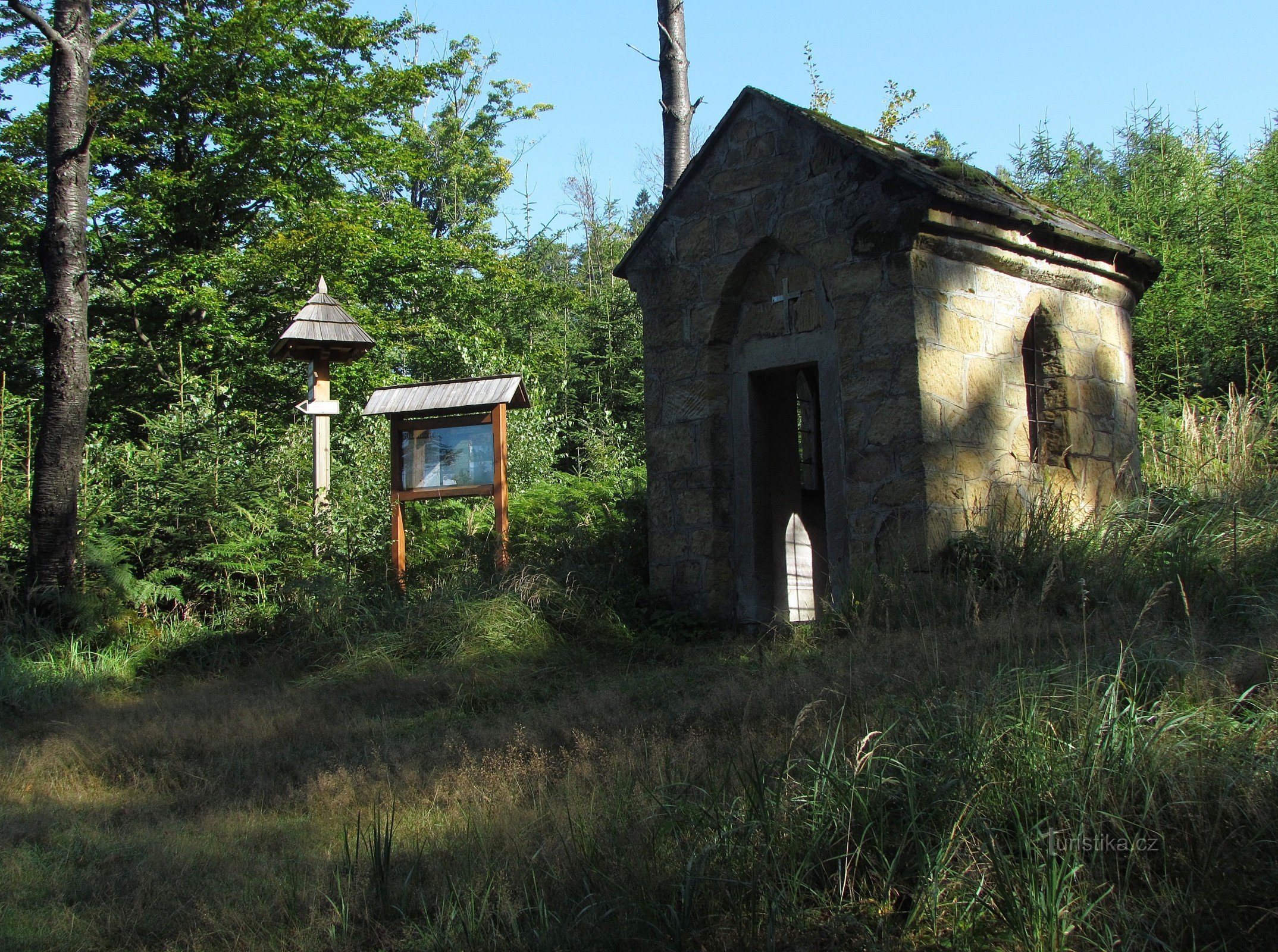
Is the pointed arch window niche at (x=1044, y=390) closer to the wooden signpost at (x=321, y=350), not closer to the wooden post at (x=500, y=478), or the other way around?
the wooden post at (x=500, y=478)

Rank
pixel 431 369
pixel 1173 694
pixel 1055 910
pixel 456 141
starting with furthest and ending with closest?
pixel 456 141
pixel 431 369
pixel 1173 694
pixel 1055 910

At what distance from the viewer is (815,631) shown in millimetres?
6641

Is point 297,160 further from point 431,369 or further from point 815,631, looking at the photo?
point 815,631

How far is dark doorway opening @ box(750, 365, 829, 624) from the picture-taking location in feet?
27.9

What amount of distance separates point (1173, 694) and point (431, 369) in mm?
20141

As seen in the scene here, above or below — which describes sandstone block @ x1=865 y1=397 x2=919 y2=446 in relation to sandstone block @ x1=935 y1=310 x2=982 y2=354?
below

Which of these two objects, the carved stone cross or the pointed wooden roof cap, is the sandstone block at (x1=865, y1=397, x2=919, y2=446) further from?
the pointed wooden roof cap

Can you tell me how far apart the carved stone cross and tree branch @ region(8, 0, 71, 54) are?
6850 mm

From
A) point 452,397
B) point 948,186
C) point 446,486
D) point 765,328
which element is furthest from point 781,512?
point 452,397

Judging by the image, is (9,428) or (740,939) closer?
(740,939)

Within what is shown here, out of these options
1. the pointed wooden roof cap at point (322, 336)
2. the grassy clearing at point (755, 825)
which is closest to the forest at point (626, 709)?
the grassy clearing at point (755, 825)

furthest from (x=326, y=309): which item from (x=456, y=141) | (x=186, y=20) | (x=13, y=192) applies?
(x=456, y=141)

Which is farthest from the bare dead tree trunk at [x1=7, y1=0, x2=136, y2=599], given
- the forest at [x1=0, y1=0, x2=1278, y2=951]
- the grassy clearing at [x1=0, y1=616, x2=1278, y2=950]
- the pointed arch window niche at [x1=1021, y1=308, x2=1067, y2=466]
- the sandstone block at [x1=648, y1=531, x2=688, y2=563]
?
the pointed arch window niche at [x1=1021, y1=308, x2=1067, y2=466]

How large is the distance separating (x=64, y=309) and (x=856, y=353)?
294 inches
